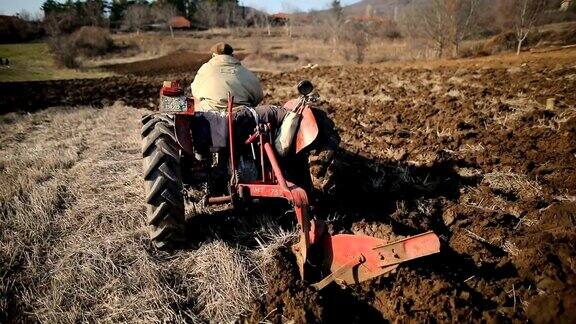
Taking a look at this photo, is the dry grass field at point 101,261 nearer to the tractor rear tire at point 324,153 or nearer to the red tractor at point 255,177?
the red tractor at point 255,177

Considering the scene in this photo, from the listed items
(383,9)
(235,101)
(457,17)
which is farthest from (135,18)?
(383,9)

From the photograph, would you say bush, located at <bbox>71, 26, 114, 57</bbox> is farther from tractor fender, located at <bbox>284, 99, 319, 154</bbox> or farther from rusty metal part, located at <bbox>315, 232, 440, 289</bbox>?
rusty metal part, located at <bbox>315, 232, 440, 289</bbox>

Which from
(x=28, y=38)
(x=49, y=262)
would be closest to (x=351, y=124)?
(x=49, y=262)

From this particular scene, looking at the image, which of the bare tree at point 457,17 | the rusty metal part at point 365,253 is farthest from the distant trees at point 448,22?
the rusty metal part at point 365,253

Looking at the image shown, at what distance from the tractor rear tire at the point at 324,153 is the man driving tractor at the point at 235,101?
27 cm

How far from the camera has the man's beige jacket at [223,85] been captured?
4.01 meters

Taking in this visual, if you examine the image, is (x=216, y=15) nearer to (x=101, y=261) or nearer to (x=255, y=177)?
(x=255, y=177)

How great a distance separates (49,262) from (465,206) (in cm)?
382

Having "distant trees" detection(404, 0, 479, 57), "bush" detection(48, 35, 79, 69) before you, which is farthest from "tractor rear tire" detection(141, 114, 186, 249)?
"bush" detection(48, 35, 79, 69)

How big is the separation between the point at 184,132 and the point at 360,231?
5.66 feet

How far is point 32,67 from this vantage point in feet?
79.6

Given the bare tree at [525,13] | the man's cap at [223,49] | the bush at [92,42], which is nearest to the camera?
the man's cap at [223,49]

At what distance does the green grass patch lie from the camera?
20578mm

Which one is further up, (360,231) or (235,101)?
(235,101)
